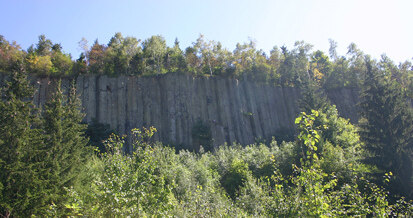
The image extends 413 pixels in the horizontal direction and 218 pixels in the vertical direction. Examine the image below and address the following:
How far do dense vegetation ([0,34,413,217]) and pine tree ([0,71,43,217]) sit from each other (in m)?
0.04

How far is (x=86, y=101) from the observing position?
3052 cm

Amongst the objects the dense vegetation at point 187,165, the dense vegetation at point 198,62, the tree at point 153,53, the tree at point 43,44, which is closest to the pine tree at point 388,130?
the dense vegetation at point 187,165

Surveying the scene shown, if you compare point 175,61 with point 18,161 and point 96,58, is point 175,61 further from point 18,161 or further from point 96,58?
point 18,161

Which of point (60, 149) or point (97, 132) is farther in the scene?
point (97, 132)

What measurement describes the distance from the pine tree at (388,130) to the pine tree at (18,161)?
57.7ft

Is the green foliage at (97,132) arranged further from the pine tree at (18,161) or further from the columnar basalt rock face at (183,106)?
the pine tree at (18,161)

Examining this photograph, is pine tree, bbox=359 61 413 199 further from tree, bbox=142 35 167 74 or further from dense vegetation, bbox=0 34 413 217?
tree, bbox=142 35 167 74

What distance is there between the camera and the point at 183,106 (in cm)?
3347

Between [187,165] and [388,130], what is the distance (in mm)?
13118

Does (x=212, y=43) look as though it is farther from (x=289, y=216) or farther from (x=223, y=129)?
(x=289, y=216)

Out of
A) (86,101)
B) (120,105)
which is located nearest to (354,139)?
(120,105)

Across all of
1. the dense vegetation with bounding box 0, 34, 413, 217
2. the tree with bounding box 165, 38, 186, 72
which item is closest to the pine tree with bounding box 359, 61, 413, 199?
the dense vegetation with bounding box 0, 34, 413, 217

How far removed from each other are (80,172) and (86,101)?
63.2 ft

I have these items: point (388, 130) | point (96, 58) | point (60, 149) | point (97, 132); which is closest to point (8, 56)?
point (96, 58)
